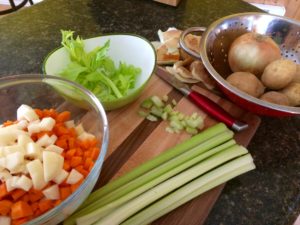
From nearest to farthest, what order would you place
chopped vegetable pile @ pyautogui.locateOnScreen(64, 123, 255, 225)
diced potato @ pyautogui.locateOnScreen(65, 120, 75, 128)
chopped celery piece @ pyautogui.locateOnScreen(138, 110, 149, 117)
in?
1. chopped vegetable pile @ pyautogui.locateOnScreen(64, 123, 255, 225)
2. diced potato @ pyautogui.locateOnScreen(65, 120, 75, 128)
3. chopped celery piece @ pyautogui.locateOnScreen(138, 110, 149, 117)

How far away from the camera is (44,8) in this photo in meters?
1.29

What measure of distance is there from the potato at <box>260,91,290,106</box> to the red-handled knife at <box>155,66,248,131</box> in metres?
0.10

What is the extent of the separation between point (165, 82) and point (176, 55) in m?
0.13

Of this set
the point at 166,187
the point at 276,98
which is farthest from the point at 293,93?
the point at 166,187

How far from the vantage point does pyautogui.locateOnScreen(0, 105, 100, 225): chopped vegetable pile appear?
55 cm

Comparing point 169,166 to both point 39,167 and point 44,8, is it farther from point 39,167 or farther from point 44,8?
point 44,8

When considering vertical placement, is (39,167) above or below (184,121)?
above

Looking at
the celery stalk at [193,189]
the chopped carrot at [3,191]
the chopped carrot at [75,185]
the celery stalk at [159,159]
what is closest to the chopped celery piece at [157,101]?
the celery stalk at [159,159]

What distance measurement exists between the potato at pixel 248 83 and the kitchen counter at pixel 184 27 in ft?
0.37

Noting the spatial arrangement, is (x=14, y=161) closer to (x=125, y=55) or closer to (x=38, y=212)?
(x=38, y=212)

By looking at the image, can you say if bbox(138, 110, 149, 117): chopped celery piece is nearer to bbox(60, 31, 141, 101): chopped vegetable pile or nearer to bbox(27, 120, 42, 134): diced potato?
bbox(60, 31, 141, 101): chopped vegetable pile

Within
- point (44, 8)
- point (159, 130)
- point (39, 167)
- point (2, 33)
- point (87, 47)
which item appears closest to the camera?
point (39, 167)

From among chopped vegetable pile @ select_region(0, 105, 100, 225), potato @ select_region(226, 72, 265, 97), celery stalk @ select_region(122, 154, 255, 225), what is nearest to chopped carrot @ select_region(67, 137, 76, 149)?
chopped vegetable pile @ select_region(0, 105, 100, 225)

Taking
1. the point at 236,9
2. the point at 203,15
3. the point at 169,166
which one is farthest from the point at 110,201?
the point at 236,9
